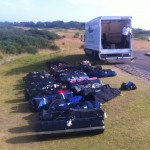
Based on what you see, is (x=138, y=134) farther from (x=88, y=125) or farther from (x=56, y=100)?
(x=56, y=100)

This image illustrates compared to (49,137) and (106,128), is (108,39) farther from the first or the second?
(49,137)

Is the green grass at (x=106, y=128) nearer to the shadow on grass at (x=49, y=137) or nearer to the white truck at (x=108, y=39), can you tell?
the shadow on grass at (x=49, y=137)

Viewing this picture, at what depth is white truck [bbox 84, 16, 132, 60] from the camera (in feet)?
78.5

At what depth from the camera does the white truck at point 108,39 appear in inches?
942

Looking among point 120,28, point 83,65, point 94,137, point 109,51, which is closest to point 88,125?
point 94,137

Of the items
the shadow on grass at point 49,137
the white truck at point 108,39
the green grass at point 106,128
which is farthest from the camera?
the white truck at point 108,39

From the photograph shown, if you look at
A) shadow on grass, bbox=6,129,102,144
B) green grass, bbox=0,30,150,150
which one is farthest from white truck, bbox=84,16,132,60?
shadow on grass, bbox=6,129,102,144

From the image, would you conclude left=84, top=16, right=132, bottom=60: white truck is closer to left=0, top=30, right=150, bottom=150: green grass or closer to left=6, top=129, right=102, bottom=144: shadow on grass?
left=0, top=30, right=150, bottom=150: green grass

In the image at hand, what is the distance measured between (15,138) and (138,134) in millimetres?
3056

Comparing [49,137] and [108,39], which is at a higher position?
[108,39]

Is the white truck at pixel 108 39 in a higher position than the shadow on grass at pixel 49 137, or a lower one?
higher

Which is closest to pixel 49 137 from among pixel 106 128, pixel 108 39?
pixel 106 128

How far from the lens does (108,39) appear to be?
2728 centimetres

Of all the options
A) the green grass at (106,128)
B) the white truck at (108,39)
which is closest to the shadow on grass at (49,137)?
the green grass at (106,128)
